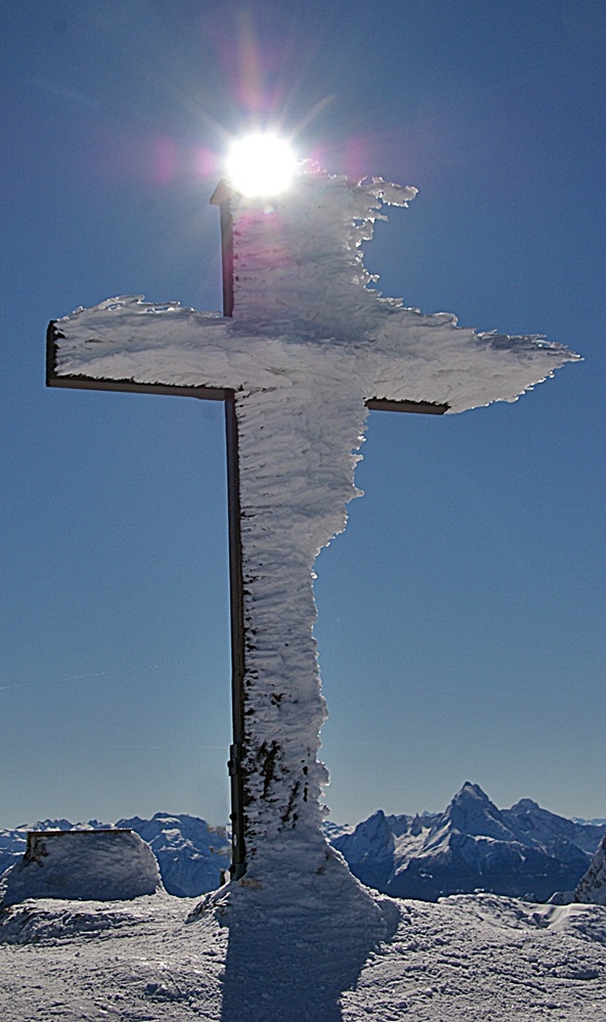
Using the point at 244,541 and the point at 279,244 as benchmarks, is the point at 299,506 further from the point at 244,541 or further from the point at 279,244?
the point at 279,244

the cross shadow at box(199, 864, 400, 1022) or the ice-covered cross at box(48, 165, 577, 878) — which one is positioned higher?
the ice-covered cross at box(48, 165, 577, 878)

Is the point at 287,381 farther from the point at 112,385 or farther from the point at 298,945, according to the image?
the point at 298,945

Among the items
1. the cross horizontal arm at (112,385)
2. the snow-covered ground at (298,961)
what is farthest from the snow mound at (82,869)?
the cross horizontal arm at (112,385)

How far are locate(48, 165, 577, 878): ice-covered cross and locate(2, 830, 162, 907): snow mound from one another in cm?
205

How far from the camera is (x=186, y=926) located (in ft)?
22.2

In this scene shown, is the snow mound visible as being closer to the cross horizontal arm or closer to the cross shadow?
the cross shadow

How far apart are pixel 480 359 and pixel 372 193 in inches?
67.3

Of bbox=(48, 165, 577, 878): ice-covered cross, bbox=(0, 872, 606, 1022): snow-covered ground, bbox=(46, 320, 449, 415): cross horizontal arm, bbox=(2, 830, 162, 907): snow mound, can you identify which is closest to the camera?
bbox=(0, 872, 606, 1022): snow-covered ground

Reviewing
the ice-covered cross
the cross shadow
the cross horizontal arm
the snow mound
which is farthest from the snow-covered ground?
the cross horizontal arm

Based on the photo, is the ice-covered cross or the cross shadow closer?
the cross shadow

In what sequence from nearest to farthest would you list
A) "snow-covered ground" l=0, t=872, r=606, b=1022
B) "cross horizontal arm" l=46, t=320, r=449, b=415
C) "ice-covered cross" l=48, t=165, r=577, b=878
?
"snow-covered ground" l=0, t=872, r=606, b=1022
"ice-covered cross" l=48, t=165, r=577, b=878
"cross horizontal arm" l=46, t=320, r=449, b=415

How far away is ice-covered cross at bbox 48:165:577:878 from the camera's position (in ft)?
24.2

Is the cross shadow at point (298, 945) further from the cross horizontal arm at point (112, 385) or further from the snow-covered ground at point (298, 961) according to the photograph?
the cross horizontal arm at point (112, 385)

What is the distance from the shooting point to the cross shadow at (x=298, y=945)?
557 centimetres
